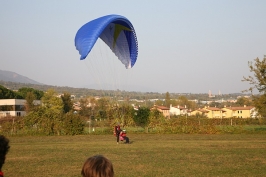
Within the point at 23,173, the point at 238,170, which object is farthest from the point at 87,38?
the point at 238,170

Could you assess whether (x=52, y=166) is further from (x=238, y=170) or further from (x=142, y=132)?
(x=142, y=132)

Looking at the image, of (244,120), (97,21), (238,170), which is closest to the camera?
(238,170)

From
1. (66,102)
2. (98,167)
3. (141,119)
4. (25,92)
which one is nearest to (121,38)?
(98,167)

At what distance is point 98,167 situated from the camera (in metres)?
2.84

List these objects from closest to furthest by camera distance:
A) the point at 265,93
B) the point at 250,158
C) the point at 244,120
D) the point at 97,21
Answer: the point at 250,158 < the point at 97,21 < the point at 265,93 < the point at 244,120

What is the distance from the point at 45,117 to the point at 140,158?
21644 mm

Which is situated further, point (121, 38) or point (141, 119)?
point (141, 119)

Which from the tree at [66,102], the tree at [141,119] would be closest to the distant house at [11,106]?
the tree at [66,102]

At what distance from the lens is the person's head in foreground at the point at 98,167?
2.85m

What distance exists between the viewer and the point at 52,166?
13.6 m

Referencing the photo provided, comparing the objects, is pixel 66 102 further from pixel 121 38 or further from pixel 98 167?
pixel 98 167

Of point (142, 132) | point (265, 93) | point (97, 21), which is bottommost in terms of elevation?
point (142, 132)

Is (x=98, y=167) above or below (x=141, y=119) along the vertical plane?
above

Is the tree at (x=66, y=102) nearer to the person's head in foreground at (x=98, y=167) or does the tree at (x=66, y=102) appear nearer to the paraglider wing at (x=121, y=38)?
the paraglider wing at (x=121, y=38)
